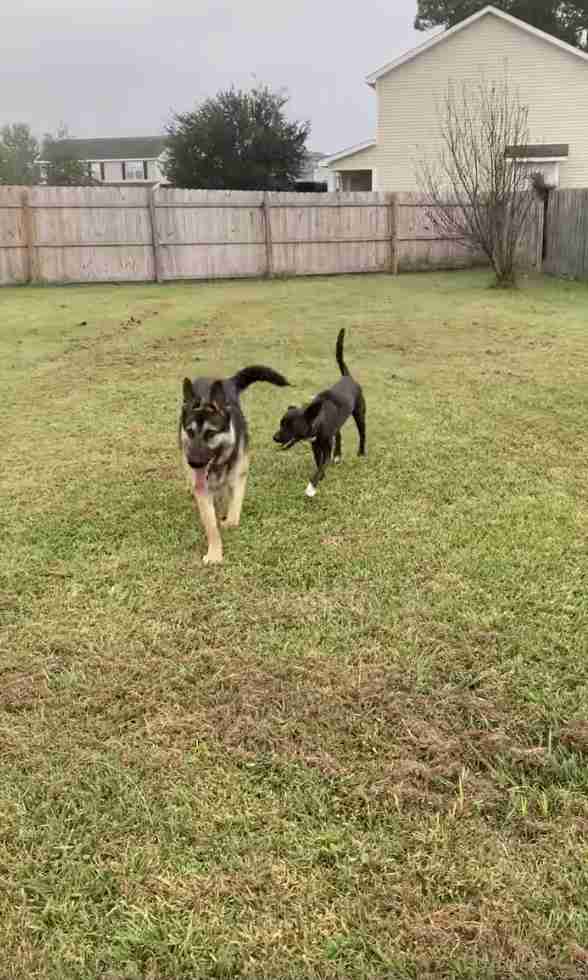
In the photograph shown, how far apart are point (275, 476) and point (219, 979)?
353 centimetres

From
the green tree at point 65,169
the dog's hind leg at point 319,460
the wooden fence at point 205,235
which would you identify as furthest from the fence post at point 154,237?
the green tree at point 65,169

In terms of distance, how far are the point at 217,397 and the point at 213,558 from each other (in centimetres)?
79

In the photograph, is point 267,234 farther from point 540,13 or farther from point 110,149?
point 110,149

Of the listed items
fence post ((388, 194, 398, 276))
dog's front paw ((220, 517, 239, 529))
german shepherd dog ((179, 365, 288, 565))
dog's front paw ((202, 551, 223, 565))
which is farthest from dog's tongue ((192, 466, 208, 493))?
fence post ((388, 194, 398, 276))

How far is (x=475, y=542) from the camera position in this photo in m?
3.85

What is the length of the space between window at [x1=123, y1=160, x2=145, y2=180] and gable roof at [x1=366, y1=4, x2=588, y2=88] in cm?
4379

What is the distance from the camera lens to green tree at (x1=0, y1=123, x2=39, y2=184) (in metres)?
57.3

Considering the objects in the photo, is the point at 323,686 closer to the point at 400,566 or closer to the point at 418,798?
A: the point at 418,798

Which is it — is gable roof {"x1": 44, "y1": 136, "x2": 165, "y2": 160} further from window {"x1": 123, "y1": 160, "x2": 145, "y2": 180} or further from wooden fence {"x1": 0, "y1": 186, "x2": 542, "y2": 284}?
wooden fence {"x1": 0, "y1": 186, "x2": 542, "y2": 284}

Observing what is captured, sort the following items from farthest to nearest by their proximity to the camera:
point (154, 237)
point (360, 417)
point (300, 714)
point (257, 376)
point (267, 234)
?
1. point (267, 234)
2. point (154, 237)
3. point (360, 417)
4. point (257, 376)
5. point (300, 714)

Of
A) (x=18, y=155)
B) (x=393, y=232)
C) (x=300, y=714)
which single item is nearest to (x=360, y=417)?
(x=300, y=714)

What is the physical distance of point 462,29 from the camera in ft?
80.4

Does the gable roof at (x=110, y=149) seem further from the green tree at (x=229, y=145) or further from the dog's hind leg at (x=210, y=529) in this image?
the dog's hind leg at (x=210, y=529)

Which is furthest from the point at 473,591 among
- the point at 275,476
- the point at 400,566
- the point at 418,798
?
the point at 275,476
